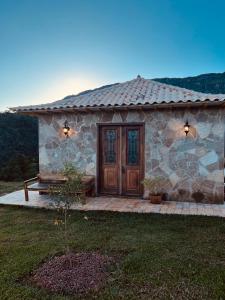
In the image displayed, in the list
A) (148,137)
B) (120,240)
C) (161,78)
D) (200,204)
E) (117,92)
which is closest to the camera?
(120,240)

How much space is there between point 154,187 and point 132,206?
2.92ft

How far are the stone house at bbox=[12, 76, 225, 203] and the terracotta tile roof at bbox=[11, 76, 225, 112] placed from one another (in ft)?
0.07

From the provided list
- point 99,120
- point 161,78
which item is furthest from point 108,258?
point 161,78

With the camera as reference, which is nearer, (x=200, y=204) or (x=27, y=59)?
(x=200, y=204)

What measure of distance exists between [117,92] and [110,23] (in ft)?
12.3

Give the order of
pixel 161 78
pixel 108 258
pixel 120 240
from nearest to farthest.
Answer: pixel 108 258, pixel 120 240, pixel 161 78

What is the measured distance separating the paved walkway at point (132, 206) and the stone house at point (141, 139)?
43 cm

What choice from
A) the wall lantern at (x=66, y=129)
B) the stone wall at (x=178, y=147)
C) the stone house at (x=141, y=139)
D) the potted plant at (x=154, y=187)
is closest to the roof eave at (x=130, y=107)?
the stone house at (x=141, y=139)

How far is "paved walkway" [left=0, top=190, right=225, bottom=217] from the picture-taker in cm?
589

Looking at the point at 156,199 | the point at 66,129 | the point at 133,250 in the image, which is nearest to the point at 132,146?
the point at 156,199

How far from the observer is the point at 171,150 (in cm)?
689

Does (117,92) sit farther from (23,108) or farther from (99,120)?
(23,108)

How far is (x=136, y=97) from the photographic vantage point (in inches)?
277

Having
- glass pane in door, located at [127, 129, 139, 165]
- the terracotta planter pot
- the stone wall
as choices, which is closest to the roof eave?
the stone wall
